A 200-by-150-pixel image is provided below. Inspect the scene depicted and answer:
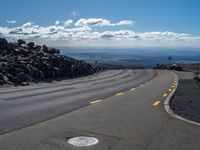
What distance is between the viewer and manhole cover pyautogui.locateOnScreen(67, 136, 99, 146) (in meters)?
6.90

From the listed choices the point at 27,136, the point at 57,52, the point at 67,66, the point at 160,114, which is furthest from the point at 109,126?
the point at 57,52

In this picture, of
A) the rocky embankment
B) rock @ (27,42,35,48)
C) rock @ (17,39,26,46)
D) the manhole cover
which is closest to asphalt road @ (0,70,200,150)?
the manhole cover

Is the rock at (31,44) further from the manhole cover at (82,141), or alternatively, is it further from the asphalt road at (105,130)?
the manhole cover at (82,141)

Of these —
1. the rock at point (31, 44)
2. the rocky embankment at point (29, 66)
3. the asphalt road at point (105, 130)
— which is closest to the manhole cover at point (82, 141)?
the asphalt road at point (105, 130)

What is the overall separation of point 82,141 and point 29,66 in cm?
2646

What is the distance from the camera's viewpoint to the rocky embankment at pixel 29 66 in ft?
A: 92.2

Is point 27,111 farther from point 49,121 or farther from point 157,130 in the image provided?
point 157,130

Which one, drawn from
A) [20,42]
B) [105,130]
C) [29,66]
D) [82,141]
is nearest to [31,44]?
[20,42]

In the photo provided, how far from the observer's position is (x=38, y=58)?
38125 mm

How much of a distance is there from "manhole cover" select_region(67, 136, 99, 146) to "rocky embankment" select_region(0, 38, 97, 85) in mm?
18677

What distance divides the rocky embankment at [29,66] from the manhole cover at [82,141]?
18677mm

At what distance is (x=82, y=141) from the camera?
7094mm

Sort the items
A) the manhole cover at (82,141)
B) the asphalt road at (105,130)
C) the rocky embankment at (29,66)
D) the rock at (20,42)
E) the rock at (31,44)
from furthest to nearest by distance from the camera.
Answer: the rock at (31,44)
the rock at (20,42)
the rocky embankment at (29,66)
the manhole cover at (82,141)
the asphalt road at (105,130)

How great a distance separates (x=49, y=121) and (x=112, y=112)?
105 inches
